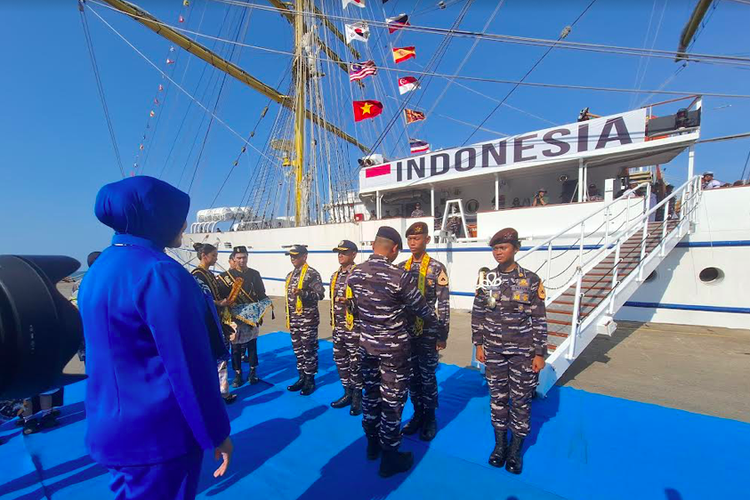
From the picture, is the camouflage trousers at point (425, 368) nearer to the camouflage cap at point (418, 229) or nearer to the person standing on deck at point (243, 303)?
the camouflage cap at point (418, 229)

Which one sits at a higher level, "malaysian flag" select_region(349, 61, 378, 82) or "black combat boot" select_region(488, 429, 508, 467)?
"malaysian flag" select_region(349, 61, 378, 82)

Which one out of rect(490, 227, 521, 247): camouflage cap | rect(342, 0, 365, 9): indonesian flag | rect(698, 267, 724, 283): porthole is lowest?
rect(698, 267, 724, 283): porthole

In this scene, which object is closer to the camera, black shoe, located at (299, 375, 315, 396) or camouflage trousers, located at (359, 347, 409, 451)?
camouflage trousers, located at (359, 347, 409, 451)

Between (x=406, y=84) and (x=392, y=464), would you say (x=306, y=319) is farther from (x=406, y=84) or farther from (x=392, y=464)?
(x=406, y=84)

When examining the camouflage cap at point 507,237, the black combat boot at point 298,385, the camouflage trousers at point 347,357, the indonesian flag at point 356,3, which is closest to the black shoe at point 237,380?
the black combat boot at point 298,385

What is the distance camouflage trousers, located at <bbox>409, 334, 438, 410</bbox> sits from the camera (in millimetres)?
Result: 2834

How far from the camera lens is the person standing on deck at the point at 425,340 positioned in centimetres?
283

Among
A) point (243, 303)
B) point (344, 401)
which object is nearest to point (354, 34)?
point (243, 303)

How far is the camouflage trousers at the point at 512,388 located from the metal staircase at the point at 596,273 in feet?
3.57

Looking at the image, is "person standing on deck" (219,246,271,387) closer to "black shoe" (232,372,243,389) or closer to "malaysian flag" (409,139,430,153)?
"black shoe" (232,372,243,389)

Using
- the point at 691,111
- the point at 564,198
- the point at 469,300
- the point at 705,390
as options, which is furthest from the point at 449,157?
the point at 705,390

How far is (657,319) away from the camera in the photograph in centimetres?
662

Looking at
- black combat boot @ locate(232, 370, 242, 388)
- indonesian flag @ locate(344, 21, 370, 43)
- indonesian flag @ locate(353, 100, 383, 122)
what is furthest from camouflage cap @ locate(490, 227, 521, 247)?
indonesian flag @ locate(353, 100, 383, 122)

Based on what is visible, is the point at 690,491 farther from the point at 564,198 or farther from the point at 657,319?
the point at 564,198
